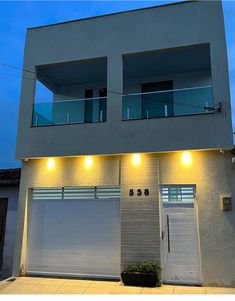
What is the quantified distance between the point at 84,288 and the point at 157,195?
3.25 m

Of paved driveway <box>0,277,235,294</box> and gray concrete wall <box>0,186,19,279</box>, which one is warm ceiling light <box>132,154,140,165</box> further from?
gray concrete wall <box>0,186,19,279</box>

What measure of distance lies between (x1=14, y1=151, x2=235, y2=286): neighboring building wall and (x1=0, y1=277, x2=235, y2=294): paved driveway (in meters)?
0.56

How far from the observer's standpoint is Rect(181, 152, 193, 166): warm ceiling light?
8.72m

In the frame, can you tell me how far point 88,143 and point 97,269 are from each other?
385cm

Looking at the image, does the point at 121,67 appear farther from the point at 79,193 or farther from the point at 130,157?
the point at 79,193

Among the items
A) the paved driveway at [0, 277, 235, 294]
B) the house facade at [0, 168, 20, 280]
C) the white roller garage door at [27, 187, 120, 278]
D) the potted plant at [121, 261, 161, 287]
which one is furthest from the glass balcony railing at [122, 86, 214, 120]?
the house facade at [0, 168, 20, 280]

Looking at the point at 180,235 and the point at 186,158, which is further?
the point at 186,158

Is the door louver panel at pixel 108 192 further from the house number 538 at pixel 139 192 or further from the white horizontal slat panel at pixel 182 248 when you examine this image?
the white horizontal slat panel at pixel 182 248

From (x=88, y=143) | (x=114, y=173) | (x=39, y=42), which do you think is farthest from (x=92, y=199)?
(x=39, y=42)

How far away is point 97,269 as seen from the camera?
354 inches

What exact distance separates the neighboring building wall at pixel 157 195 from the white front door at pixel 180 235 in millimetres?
240

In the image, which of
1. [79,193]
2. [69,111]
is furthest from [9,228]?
[69,111]

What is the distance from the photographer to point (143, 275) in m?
7.91

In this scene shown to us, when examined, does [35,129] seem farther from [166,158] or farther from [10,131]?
[10,131]
